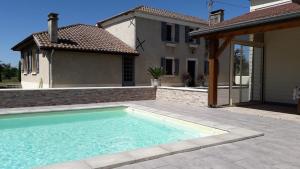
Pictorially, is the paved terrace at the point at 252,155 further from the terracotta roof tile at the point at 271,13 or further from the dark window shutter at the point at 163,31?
the dark window shutter at the point at 163,31

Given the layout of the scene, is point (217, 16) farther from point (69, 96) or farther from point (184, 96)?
point (69, 96)

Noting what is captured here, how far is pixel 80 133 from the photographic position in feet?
27.8

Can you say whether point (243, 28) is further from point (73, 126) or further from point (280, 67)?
point (73, 126)

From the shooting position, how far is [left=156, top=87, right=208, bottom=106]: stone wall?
41.0ft

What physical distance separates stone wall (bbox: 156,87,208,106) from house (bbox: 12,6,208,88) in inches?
214

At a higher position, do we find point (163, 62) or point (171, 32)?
point (171, 32)

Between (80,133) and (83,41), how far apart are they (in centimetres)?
1135

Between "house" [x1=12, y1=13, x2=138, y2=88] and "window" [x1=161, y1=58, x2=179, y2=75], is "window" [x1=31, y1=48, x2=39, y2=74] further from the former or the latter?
"window" [x1=161, y1=58, x2=179, y2=75]

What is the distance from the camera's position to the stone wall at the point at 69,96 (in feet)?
38.0

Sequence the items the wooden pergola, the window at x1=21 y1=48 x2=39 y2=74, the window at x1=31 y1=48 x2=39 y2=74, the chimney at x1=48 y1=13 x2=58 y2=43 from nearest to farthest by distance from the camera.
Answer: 1. the wooden pergola
2. the chimney at x1=48 y1=13 x2=58 y2=43
3. the window at x1=31 y1=48 x2=39 y2=74
4. the window at x1=21 y1=48 x2=39 y2=74

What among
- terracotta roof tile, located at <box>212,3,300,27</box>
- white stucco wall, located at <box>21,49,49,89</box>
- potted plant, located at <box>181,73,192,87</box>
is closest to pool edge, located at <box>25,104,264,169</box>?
terracotta roof tile, located at <box>212,3,300,27</box>

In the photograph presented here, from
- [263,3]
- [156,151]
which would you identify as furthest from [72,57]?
[156,151]

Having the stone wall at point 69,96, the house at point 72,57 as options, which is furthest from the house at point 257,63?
the house at point 72,57

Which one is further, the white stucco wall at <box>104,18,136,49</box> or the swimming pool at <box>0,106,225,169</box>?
the white stucco wall at <box>104,18,136,49</box>
